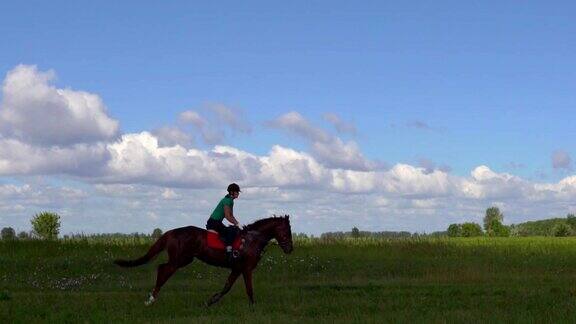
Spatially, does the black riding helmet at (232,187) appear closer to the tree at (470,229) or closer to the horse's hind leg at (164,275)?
the horse's hind leg at (164,275)

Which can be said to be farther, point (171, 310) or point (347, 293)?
point (347, 293)

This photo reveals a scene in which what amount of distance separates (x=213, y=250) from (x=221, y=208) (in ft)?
4.24

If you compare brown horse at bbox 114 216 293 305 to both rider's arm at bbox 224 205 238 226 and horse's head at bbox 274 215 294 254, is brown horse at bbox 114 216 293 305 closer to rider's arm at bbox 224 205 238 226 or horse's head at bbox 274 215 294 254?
horse's head at bbox 274 215 294 254

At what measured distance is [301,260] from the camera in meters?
38.0

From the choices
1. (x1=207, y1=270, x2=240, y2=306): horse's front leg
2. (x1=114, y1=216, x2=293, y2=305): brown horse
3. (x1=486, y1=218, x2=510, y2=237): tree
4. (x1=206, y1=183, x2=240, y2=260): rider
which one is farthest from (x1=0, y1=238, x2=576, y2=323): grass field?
(x1=486, y1=218, x2=510, y2=237): tree

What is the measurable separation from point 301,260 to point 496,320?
72.8 feet

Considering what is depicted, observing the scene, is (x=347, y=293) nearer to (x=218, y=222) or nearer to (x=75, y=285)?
(x=218, y=222)

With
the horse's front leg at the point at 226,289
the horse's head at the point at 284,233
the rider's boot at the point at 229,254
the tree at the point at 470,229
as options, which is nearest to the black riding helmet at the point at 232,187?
the rider's boot at the point at 229,254

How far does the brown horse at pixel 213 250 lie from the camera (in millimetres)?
19922

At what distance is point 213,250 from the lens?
20.1m

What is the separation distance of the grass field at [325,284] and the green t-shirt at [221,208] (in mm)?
2473

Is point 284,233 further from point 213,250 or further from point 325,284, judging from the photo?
point 325,284

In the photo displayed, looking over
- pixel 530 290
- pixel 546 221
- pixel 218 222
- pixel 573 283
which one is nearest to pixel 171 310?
pixel 218 222

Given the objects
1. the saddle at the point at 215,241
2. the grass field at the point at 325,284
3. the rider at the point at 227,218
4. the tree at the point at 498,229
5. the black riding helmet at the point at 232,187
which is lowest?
the grass field at the point at 325,284
